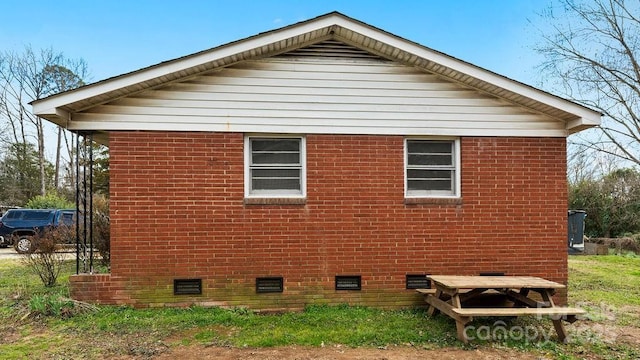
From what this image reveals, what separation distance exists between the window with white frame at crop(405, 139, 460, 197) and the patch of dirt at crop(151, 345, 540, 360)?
268cm

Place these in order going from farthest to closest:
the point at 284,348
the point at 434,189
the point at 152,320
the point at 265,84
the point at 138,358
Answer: the point at 434,189 < the point at 265,84 < the point at 152,320 < the point at 284,348 < the point at 138,358

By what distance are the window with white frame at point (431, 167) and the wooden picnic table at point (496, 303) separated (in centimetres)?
146

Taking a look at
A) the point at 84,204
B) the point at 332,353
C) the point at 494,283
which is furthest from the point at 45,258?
the point at 494,283

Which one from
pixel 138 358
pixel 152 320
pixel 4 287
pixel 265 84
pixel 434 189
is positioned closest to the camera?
pixel 138 358

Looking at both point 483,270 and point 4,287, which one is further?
point 4,287

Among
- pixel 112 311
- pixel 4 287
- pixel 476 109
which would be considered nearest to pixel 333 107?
pixel 476 109

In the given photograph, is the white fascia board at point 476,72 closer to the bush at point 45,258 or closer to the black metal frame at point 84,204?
the black metal frame at point 84,204

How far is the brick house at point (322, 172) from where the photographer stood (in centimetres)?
617

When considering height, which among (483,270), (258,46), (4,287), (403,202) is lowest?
(4,287)

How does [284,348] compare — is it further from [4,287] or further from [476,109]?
[4,287]

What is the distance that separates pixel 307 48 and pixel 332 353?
15.4ft

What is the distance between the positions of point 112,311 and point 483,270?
239 inches

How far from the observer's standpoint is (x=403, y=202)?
663cm

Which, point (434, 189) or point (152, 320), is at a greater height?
point (434, 189)
